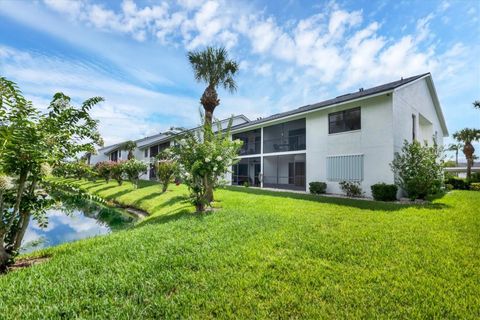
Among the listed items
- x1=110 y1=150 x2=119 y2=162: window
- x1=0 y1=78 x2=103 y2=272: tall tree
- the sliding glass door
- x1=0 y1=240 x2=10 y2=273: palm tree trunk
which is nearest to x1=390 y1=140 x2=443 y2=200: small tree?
the sliding glass door

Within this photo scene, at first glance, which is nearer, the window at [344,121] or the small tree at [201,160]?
the small tree at [201,160]

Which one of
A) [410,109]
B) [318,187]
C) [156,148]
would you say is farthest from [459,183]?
[156,148]

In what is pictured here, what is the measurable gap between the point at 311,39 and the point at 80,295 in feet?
49.5

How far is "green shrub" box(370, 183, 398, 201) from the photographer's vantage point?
12.3 metres

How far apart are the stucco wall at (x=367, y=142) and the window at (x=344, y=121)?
28cm

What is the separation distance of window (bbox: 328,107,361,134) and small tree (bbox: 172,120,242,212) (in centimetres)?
942

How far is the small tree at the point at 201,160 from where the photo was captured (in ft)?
30.7

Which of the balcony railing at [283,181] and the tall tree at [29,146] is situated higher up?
the tall tree at [29,146]

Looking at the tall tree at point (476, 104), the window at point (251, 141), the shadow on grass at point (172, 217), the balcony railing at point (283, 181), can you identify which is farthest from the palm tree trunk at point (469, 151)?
the shadow on grass at point (172, 217)

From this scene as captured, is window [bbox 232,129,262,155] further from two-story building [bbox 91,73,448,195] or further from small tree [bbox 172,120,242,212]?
small tree [bbox 172,120,242,212]

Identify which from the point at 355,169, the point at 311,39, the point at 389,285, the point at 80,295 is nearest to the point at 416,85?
the point at 355,169

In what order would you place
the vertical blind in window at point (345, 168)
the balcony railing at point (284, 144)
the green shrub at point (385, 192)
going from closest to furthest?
1. the green shrub at point (385, 192)
2. the vertical blind in window at point (345, 168)
3. the balcony railing at point (284, 144)

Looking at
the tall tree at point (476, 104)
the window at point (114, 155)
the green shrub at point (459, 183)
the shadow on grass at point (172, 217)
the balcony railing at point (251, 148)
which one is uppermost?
the tall tree at point (476, 104)

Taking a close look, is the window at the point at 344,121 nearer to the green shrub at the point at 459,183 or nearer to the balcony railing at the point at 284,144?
the balcony railing at the point at 284,144
